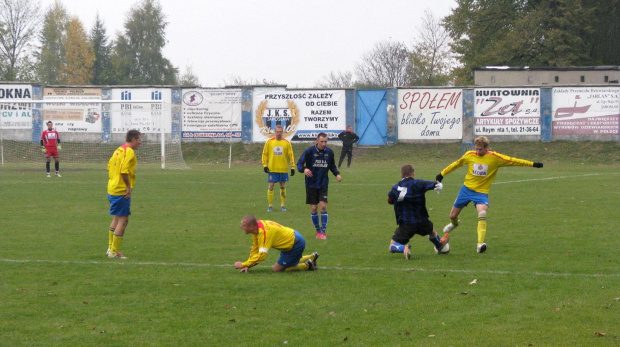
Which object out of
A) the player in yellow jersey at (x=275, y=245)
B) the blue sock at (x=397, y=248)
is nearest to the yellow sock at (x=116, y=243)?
the player in yellow jersey at (x=275, y=245)

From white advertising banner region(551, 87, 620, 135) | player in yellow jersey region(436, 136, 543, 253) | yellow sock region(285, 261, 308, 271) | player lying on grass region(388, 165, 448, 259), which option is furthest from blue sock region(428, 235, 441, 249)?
white advertising banner region(551, 87, 620, 135)

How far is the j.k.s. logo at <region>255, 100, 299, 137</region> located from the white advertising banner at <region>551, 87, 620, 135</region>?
14.5 meters

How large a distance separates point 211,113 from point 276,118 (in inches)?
155

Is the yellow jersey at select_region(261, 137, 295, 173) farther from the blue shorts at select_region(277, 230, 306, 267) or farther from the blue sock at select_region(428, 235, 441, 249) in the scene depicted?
the blue shorts at select_region(277, 230, 306, 267)

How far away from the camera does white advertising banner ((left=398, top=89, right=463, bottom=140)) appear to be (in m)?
41.6

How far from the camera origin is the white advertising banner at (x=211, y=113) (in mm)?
43312

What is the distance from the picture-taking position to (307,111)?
140ft

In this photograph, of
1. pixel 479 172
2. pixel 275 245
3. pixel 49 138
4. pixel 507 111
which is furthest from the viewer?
pixel 507 111

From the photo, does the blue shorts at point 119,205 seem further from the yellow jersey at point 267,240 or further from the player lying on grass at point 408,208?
the player lying on grass at point 408,208

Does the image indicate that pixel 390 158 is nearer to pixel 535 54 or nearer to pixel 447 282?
pixel 535 54

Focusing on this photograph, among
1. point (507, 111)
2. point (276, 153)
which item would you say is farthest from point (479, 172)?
point (507, 111)

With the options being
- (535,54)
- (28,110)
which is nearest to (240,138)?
(28,110)

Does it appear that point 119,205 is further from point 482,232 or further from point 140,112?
point 140,112

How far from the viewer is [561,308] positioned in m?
7.76
